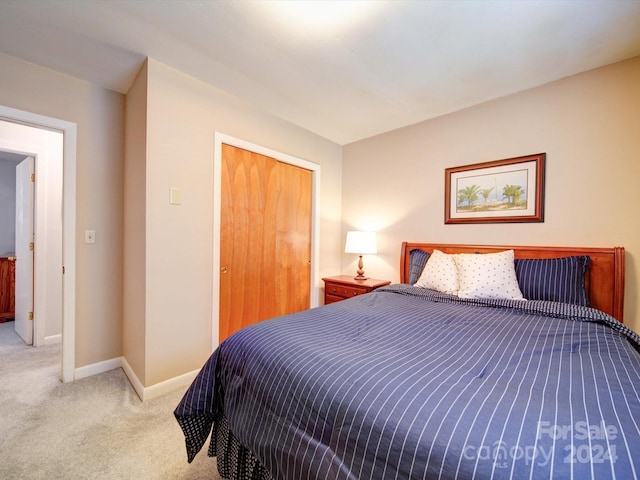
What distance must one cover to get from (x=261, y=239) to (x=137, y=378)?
1.46 meters

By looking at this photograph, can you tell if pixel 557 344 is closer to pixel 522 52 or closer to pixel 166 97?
pixel 522 52

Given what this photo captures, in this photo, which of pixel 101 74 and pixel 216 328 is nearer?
pixel 101 74

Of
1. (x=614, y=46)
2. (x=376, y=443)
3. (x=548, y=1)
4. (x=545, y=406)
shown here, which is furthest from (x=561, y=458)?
(x=614, y=46)

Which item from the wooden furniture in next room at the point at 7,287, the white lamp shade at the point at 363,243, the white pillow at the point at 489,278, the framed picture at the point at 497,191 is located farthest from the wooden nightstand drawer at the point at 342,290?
the wooden furniture in next room at the point at 7,287

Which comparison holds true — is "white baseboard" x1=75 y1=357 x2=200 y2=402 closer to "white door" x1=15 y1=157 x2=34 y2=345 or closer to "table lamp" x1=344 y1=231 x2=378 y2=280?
"white door" x1=15 y1=157 x2=34 y2=345

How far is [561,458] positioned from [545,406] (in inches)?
7.1

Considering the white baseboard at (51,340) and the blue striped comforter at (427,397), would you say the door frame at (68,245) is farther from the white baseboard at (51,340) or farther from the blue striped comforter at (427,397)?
the blue striped comforter at (427,397)

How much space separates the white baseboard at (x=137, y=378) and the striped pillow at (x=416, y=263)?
6.77ft

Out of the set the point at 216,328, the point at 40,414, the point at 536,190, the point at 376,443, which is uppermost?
the point at 536,190

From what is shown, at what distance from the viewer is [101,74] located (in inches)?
80.6

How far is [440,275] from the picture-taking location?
2234 mm

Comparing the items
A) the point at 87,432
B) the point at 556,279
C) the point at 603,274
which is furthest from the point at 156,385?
the point at 603,274

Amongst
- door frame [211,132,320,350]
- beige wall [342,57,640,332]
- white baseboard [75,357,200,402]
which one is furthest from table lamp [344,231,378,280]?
white baseboard [75,357,200,402]

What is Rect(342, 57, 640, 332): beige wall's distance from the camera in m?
1.85
